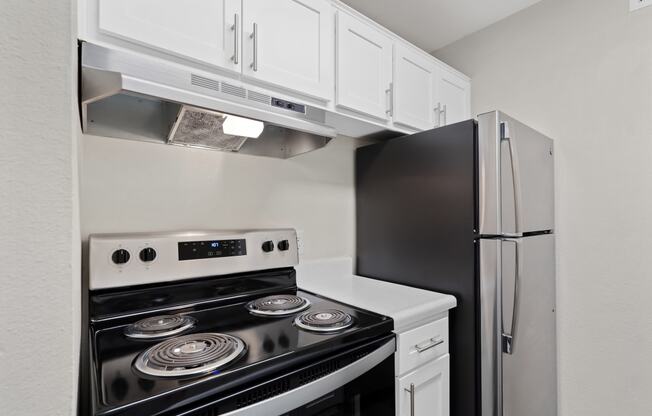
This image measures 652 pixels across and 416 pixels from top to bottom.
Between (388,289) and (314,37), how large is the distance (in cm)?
119

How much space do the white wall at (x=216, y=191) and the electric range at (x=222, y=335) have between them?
5.5 inches

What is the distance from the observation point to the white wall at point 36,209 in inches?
16.9

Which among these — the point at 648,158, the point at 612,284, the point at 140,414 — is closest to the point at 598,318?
the point at 612,284

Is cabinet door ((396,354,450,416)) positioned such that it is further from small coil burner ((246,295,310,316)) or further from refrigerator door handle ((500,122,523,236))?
refrigerator door handle ((500,122,523,236))

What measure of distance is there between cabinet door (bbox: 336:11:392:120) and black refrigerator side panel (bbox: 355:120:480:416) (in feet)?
0.89

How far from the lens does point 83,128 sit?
1.10 m

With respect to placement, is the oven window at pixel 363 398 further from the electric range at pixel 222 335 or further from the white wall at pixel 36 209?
the white wall at pixel 36 209

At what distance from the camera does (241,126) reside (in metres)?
1.15

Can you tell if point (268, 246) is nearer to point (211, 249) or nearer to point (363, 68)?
point (211, 249)

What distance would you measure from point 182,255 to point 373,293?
32.7 inches

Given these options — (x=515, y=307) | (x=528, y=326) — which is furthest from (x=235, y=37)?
(x=528, y=326)

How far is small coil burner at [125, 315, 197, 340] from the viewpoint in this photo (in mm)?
962

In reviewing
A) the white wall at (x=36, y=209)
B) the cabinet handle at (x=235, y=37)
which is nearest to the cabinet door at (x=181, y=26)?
the cabinet handle at (x=235, y=37)

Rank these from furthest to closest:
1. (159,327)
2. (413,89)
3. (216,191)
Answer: (413,89) < (216,191) < (159,327)
